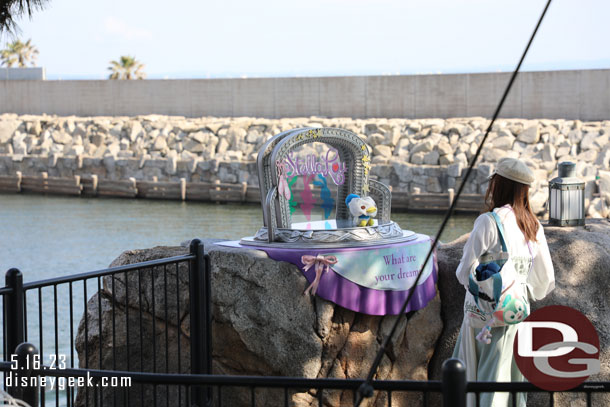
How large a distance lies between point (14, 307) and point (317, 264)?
240cm

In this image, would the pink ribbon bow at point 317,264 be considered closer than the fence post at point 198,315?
No

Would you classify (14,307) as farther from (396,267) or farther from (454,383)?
(396,267)

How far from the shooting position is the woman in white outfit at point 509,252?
4.24 metres

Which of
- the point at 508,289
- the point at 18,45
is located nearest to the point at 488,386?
the point at 508,289

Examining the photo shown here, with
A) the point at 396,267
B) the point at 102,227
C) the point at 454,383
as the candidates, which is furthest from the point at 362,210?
the point at 102,227

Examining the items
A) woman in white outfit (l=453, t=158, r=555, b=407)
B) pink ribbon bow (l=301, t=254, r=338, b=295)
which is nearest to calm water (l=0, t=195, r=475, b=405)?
pink ribbon bow (l=301, t=254, r=338, b=295)

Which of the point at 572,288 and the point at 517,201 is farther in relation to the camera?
the point at 572,288

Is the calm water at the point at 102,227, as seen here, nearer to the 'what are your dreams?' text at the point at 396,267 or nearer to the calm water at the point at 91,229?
the calm water at the point at 91,229

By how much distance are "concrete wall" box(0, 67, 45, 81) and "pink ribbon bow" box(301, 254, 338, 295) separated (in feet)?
133

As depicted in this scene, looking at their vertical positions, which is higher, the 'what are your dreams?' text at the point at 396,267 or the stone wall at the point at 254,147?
the stone wall at the point at 254,147

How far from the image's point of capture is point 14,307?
402cm

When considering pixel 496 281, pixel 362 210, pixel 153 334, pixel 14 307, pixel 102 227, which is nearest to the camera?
pixel 14 307

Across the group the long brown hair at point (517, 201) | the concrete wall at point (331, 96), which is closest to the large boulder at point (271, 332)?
the long brown hair at point (517, 201)

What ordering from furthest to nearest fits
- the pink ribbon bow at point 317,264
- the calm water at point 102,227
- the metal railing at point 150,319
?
the calm water at point 102,227
the pink ribbon bow at point 317,264
the metal railing at point 150,319
